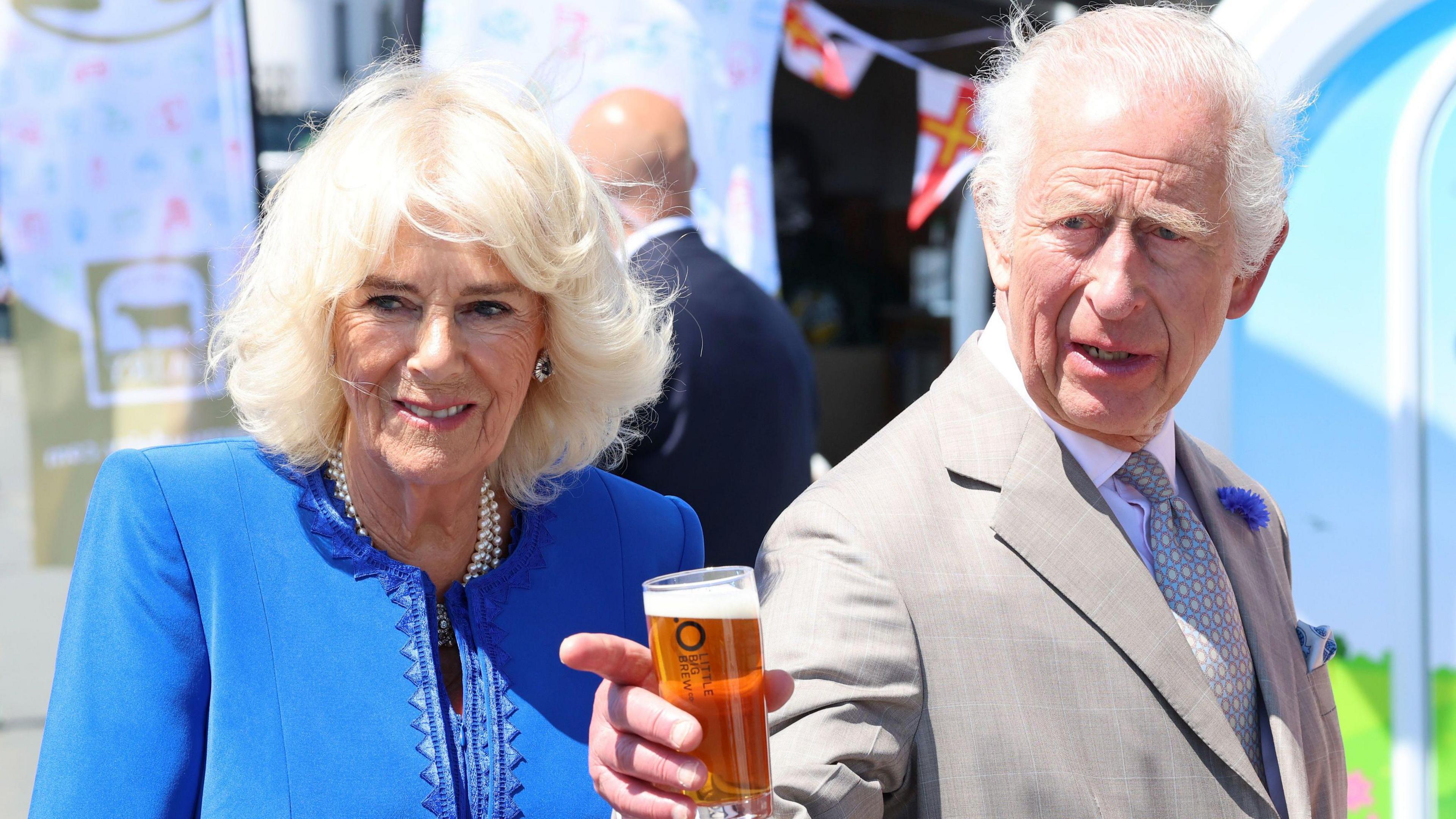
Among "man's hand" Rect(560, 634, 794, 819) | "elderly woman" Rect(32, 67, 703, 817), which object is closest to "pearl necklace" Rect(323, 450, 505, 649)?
"elderly woman" Rect(32, 67, 703, 817)

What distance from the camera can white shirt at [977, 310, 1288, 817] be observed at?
5.36ft

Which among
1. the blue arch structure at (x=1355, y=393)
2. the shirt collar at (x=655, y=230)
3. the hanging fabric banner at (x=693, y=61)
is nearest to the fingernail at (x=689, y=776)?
the shirt collar at (x=655, y=230)

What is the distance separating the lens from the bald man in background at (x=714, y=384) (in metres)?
2.94

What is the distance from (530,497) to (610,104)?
5.61 ft

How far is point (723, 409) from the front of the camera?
297 cm

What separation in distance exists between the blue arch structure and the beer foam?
2117 millimetres

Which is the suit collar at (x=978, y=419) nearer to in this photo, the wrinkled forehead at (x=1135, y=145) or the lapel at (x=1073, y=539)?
the lapel at (x=1073, y=539)

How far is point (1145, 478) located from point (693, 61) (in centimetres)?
265

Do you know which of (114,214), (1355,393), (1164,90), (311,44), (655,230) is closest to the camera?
(1164,90)

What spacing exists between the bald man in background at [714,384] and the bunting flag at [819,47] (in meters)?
1.50

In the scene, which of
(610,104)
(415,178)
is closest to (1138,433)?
Answer: (415,178)

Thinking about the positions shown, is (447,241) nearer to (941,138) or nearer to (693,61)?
(693,61)

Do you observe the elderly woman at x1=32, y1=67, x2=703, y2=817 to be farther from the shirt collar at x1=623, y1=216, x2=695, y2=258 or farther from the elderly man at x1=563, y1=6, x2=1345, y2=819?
the shirt collar at x1=623, y1=216, x2=695, y2=258

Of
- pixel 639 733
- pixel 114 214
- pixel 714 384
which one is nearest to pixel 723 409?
pixel 714 384
